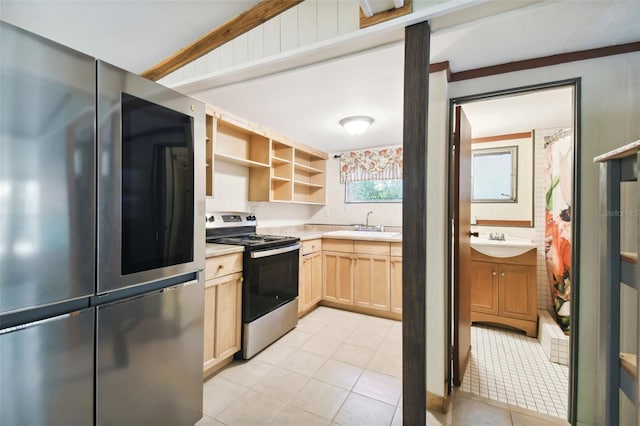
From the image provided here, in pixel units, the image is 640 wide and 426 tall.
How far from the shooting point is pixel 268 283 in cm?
238

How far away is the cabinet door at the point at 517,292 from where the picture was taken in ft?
8.52

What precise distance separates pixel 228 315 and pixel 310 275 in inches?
49.9

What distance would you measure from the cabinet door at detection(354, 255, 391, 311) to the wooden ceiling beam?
96.7 inches

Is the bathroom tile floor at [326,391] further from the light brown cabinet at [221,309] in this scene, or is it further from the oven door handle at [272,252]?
the oven door handle at [272,252]

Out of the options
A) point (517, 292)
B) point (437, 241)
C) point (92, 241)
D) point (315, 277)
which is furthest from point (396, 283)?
point (92, 241)

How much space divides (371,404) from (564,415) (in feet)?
3.82

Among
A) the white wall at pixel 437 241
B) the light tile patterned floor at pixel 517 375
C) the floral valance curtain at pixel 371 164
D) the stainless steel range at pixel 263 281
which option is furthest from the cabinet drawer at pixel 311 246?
the light tile patterned floor at pixel 517 375

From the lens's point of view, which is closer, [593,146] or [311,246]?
[593,146]

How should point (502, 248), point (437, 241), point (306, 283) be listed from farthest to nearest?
point (306, 283)
point (502, 248)
point (437, 241)

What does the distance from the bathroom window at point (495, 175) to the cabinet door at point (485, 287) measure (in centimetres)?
92

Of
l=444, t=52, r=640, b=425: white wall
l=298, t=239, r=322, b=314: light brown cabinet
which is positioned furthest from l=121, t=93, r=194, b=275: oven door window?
l=444, t=52, r=640, b=425: white wall

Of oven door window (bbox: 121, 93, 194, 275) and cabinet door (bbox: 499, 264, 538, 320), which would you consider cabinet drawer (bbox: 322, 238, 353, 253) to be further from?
oven door window (bbox: 121, 93, 194, 275)

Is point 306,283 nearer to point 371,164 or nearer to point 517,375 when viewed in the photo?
point 371,164

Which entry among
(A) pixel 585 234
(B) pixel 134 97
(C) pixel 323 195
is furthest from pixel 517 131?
(B) pixel 134 97
